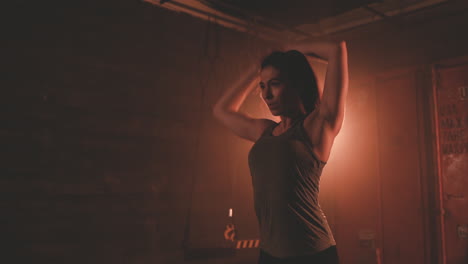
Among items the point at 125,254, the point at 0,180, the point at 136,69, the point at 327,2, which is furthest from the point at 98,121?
the point at 327,2

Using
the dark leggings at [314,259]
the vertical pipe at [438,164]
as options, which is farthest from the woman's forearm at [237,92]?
A: the vertical pipe at [438,164]

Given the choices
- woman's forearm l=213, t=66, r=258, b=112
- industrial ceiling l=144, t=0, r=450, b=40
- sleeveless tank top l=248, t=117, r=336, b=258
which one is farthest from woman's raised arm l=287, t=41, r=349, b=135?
industrial ceiling l=144, t=0, r=450, b=40

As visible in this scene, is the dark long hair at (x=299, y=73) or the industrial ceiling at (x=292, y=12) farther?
the industrial ceiling at (x=292, y=12)

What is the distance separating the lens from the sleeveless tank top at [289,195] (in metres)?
1.52

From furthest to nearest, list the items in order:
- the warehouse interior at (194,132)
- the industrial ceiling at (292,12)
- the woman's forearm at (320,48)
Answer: the industrial ceiling at (292,12), the warehouse interior at (194,132), the woman's forearm at (320,48)

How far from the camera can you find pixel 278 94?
1649 millimetres

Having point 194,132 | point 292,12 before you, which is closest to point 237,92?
point 292,12

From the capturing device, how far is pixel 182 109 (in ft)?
12.7

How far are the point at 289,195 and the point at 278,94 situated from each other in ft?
1.34

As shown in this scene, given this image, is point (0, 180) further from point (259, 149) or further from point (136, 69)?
point (259, 149)

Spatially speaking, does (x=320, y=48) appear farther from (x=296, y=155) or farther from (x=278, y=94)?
(x=296, y=155)

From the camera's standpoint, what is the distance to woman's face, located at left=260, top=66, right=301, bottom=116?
165 centimetres

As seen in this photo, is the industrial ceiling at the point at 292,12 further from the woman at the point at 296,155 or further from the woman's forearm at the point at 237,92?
the woman at the point at 296,155

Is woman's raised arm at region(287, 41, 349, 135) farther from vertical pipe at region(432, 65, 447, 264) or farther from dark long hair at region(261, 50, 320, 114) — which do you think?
vertical pipe at region(432, 65, 447, 264)
